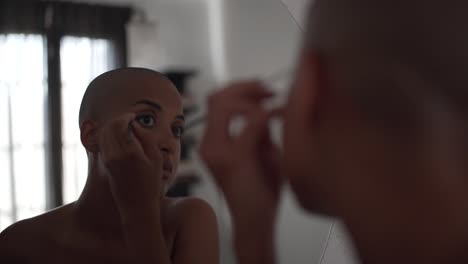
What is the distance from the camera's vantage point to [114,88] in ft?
1.14

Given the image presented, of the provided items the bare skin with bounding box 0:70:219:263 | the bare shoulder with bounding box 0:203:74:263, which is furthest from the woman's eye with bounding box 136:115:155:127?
the bare shoulder with bounding box 0:203:74:263

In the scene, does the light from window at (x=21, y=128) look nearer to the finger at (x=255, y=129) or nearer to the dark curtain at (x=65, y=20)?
the dark curtain at (x=65, y=20)

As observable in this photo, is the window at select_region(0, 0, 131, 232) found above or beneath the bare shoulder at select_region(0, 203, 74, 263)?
above

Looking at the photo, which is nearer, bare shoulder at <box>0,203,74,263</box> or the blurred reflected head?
the blurred reflected head

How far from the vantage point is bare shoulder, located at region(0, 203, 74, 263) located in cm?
36

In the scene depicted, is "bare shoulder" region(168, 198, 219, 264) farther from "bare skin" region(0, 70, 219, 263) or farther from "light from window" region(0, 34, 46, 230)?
"light from window" region(0, 34, 46, 230)

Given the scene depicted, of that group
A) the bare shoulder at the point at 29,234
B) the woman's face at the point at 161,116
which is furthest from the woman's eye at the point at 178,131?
the bare shoulder at the point at 29,234

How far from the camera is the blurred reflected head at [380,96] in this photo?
25 cm

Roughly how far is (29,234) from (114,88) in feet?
0.44

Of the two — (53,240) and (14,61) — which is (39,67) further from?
(53,240)

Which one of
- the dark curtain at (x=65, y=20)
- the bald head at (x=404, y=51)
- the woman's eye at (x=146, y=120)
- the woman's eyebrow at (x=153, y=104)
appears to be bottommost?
the woman's eye at (x=146, y=120)

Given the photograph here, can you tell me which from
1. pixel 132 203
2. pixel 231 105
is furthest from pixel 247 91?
pixel 132 203

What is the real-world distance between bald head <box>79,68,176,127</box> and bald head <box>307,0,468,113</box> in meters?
0.14

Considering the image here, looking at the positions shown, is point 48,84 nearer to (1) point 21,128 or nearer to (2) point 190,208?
(1) point 21,128
